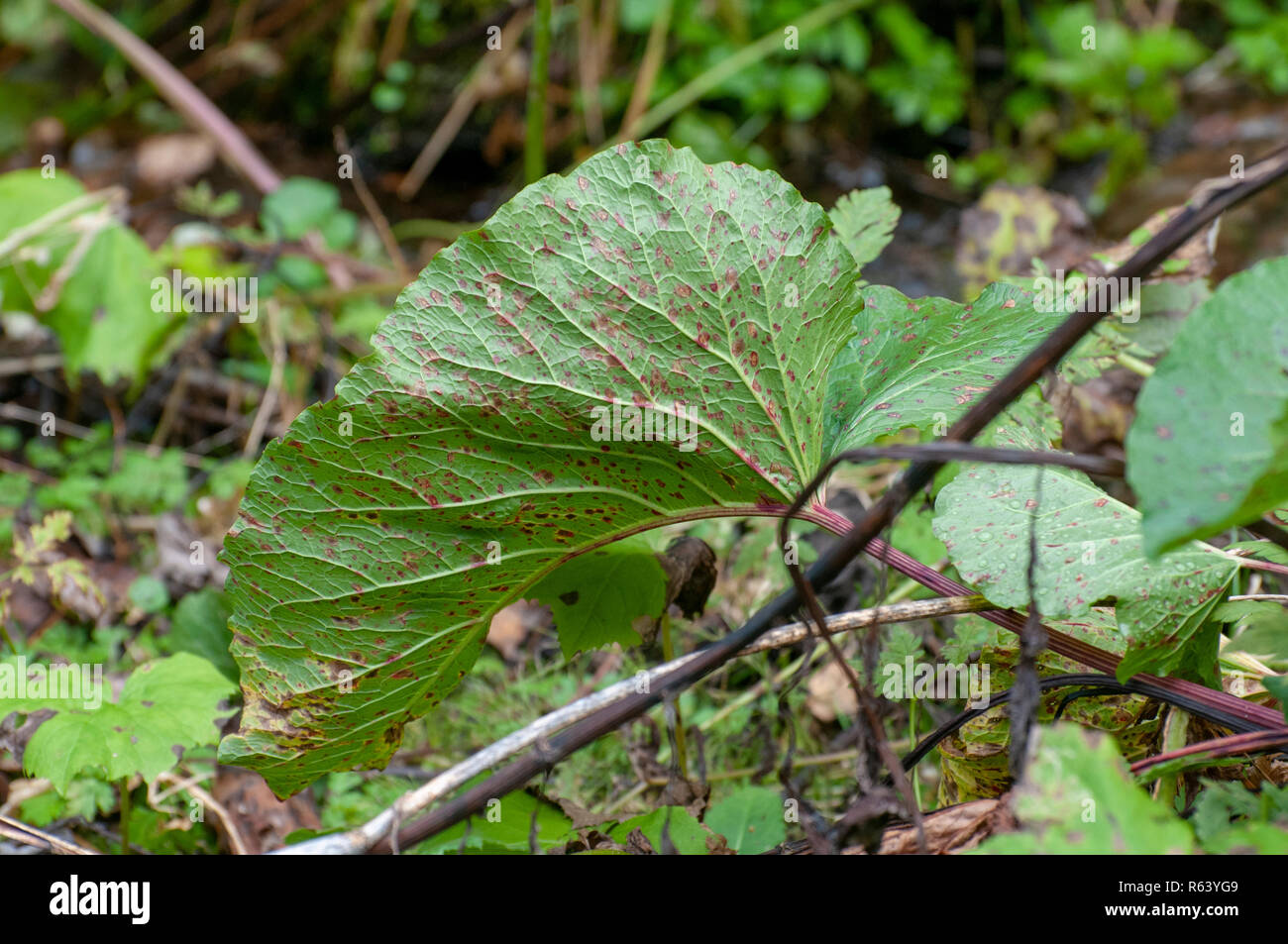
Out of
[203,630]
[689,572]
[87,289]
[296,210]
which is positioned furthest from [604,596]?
[296,210]

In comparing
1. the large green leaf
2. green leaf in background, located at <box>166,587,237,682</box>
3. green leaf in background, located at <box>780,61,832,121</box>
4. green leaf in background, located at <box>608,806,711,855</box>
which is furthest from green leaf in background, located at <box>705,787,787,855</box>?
green leaf in background, located at <box>780,61,832,121</box>

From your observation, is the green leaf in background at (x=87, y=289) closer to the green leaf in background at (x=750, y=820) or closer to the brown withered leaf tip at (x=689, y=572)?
the brown withered leaf tip at (x=689, y=572)

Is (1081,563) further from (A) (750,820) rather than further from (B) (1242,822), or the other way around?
(A) (750,820)

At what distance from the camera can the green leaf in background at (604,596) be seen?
4.56ft

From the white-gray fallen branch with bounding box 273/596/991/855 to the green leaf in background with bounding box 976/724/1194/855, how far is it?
0.19 meters

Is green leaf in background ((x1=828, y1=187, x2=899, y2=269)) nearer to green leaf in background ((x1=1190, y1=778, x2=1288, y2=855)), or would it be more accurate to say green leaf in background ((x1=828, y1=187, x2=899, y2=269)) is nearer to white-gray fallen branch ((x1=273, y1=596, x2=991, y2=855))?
white-gray fallen branch ((x1=273, y1=596, x2=991, y2=855))

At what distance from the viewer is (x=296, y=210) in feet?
10.2

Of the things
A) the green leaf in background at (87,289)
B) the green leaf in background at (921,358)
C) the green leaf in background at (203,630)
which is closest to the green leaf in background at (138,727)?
the green leaf in background at (203,630)

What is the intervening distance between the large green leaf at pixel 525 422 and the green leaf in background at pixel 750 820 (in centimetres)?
44

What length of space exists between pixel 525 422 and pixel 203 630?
1137 mm

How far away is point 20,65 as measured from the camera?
4.36 m

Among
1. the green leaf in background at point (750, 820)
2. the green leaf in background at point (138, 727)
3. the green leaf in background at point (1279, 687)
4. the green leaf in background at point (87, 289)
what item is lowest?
the green leaf in background at point (750, 820)
